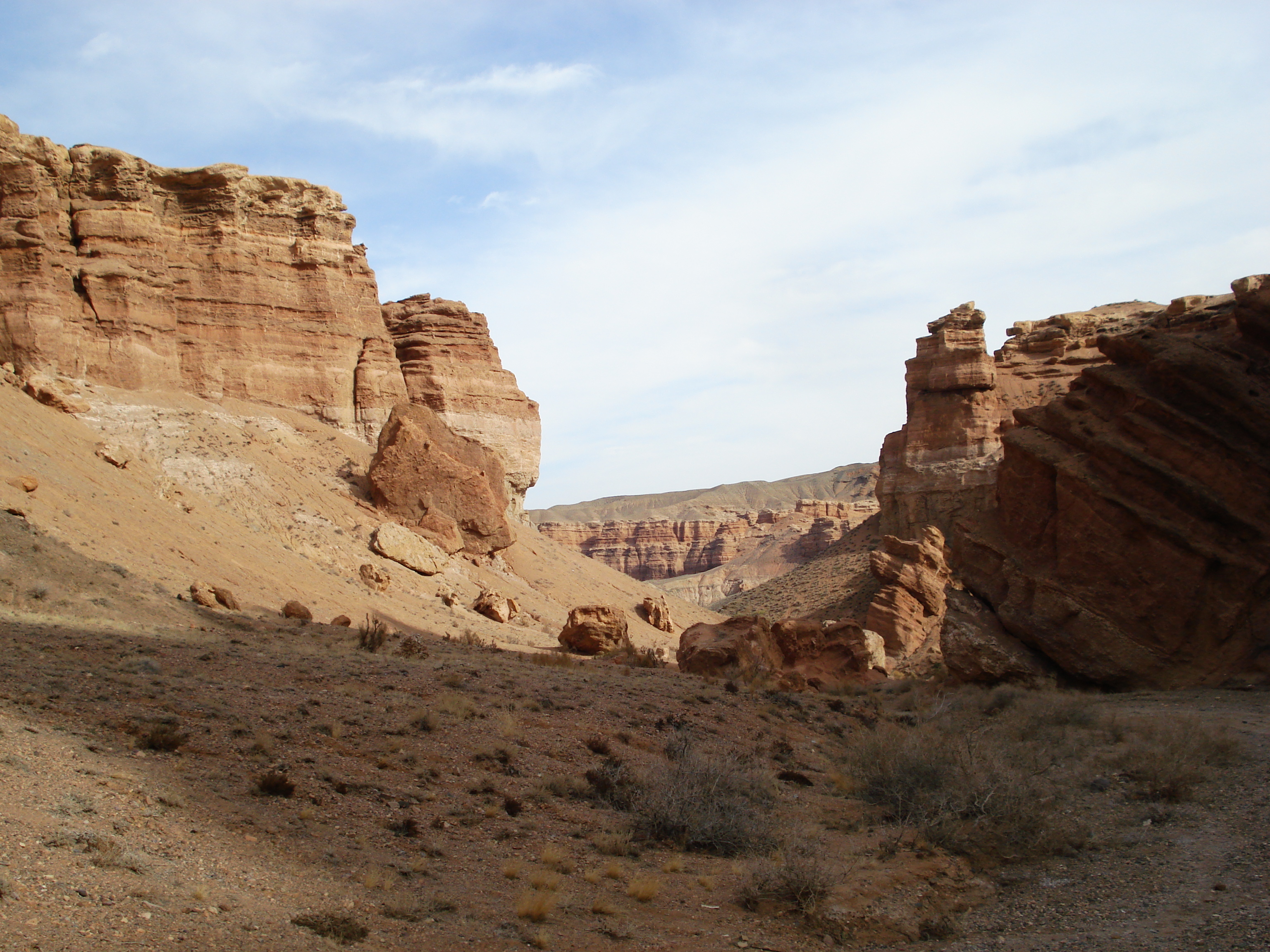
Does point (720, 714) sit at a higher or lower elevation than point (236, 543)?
lower

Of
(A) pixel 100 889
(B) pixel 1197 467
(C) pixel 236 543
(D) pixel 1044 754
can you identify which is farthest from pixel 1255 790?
(C) pixel 236 543

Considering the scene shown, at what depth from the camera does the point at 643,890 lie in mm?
7133

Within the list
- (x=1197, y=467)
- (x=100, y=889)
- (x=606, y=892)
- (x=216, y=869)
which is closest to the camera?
(x=100, y=889)

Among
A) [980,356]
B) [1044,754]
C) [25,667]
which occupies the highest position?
[980,356]

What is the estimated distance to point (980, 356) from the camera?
46281 millimetres

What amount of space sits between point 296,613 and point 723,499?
144m

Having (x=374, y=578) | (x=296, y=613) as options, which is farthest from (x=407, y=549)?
(x=296, y=613)

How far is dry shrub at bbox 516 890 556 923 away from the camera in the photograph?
21.1ft

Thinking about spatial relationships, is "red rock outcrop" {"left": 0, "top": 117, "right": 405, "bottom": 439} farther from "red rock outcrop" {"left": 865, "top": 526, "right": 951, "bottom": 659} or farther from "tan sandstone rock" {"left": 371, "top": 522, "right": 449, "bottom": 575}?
"red rock outcrop" {"left": 865, "top": 526, "right": 951, "bottom": 659}

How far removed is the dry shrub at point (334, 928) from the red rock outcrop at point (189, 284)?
28.3 metres

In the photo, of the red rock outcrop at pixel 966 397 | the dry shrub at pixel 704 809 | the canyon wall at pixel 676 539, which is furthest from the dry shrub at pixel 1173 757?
the canyon wall at pixel 676 539

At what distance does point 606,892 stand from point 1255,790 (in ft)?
23.8

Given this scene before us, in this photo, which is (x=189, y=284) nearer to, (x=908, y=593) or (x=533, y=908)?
(x=908, y=593)

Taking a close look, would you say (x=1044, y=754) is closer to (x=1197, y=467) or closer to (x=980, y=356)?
(x=1197, y=467)
